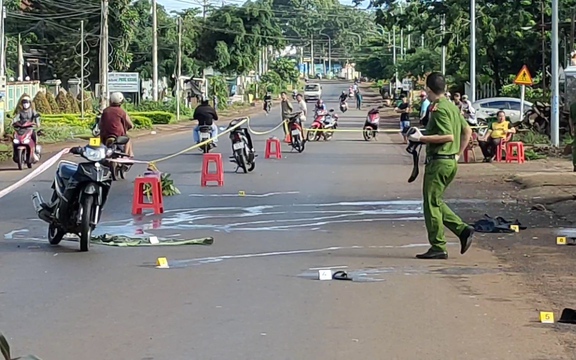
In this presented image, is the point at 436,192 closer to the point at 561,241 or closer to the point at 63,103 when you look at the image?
the point at 561,241

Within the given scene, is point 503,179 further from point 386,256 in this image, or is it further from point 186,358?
point 186,358

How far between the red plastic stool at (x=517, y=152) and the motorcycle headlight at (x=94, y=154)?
1621cm

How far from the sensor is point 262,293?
885cm

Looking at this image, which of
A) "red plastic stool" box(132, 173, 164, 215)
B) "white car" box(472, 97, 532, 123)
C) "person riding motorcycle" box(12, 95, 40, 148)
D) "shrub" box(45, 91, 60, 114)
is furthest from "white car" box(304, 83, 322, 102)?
"red plastic stool" box(132, 173, 164, 215)

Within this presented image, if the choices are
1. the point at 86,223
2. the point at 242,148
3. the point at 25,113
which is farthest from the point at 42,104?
the point at 86,223

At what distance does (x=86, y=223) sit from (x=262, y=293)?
10.2 ft

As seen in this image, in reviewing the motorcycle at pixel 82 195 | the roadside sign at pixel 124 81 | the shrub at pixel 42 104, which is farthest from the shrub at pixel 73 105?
the motorcycle at pixel 82 195

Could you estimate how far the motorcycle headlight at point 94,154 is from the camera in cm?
1152

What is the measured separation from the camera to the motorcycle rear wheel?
464 inches

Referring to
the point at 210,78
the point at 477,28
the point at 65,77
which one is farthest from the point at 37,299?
the point at 210,78

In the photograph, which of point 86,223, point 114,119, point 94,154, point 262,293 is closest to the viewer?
point 262,293

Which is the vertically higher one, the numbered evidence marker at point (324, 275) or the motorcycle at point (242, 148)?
the motorcycle at point (242, 148)

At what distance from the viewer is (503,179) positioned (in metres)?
20.9

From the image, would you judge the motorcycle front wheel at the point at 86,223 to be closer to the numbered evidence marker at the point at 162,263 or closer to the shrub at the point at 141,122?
the numbered evidence marker at the point at 162,263
